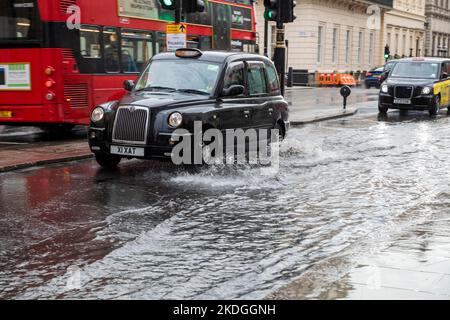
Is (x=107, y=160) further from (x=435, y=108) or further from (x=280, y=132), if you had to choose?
(x=435, y=108)

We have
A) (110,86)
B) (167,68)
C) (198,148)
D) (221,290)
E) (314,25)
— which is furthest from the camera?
(314,25)

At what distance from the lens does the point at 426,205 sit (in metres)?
7.64

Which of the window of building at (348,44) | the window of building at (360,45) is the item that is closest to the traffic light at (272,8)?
the window of building at (348,44)

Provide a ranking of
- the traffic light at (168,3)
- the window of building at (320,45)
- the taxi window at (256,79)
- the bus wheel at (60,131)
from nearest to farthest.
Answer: the taxi window at (256,79) → the traffic light at (168,3) → the bus wheel at (60,131) → the window of building at (320,45)

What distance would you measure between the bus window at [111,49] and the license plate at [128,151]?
538cm

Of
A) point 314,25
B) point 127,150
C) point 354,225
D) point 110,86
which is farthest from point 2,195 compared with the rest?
point 314,25

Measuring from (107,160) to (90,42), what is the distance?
15.2 feet

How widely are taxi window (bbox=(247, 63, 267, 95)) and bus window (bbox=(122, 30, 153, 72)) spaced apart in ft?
14.6

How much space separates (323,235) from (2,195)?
13.4 feet

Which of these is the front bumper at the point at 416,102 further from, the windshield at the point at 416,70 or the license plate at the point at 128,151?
the license plate at the point at 128,151

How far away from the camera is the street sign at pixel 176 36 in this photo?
1390cm

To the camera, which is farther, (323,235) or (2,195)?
(2,195)

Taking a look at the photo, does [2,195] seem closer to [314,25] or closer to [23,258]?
[23,258]


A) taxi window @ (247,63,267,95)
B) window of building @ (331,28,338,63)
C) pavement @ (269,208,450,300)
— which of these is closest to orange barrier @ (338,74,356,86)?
window of building @ (331,28,338,63)
